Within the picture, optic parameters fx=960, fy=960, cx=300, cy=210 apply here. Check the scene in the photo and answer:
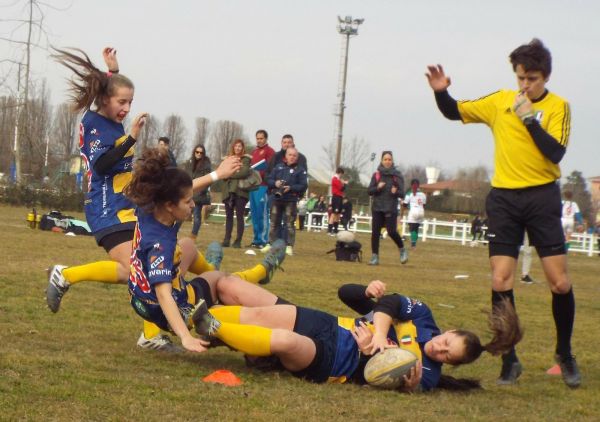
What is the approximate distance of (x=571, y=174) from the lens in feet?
358

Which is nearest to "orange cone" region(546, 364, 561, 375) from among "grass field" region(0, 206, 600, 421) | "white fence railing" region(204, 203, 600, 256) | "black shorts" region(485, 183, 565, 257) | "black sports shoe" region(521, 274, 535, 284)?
"grass field" region(0, 206, 600, 421)

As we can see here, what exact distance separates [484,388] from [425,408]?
0.96 m

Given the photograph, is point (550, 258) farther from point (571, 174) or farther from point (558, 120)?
point (571, 174)

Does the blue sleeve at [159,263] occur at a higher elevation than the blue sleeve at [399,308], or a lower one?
higher

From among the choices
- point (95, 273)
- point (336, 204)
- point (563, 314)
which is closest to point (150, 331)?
point (95, 273)

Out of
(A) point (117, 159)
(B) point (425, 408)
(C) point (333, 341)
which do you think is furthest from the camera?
(A) point (117, 159)

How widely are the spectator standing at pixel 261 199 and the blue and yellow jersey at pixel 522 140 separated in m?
12.8

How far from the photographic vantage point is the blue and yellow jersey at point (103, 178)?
271 inches

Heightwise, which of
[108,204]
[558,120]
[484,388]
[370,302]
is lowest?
[484,388]

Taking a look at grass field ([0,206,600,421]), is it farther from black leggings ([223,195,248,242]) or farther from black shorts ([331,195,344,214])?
black shorts ([331,195,344,214])

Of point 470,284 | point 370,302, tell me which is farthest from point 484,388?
point 470,284

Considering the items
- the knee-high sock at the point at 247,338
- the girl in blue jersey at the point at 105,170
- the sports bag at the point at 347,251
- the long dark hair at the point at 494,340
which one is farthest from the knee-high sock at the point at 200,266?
the sports bag at the point at 347,251

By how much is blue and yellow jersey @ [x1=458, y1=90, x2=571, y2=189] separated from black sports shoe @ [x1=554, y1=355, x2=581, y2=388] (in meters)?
1.19

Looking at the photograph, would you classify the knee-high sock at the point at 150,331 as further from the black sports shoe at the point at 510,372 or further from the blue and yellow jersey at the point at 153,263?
the black sports shoe at the point at 510,372
